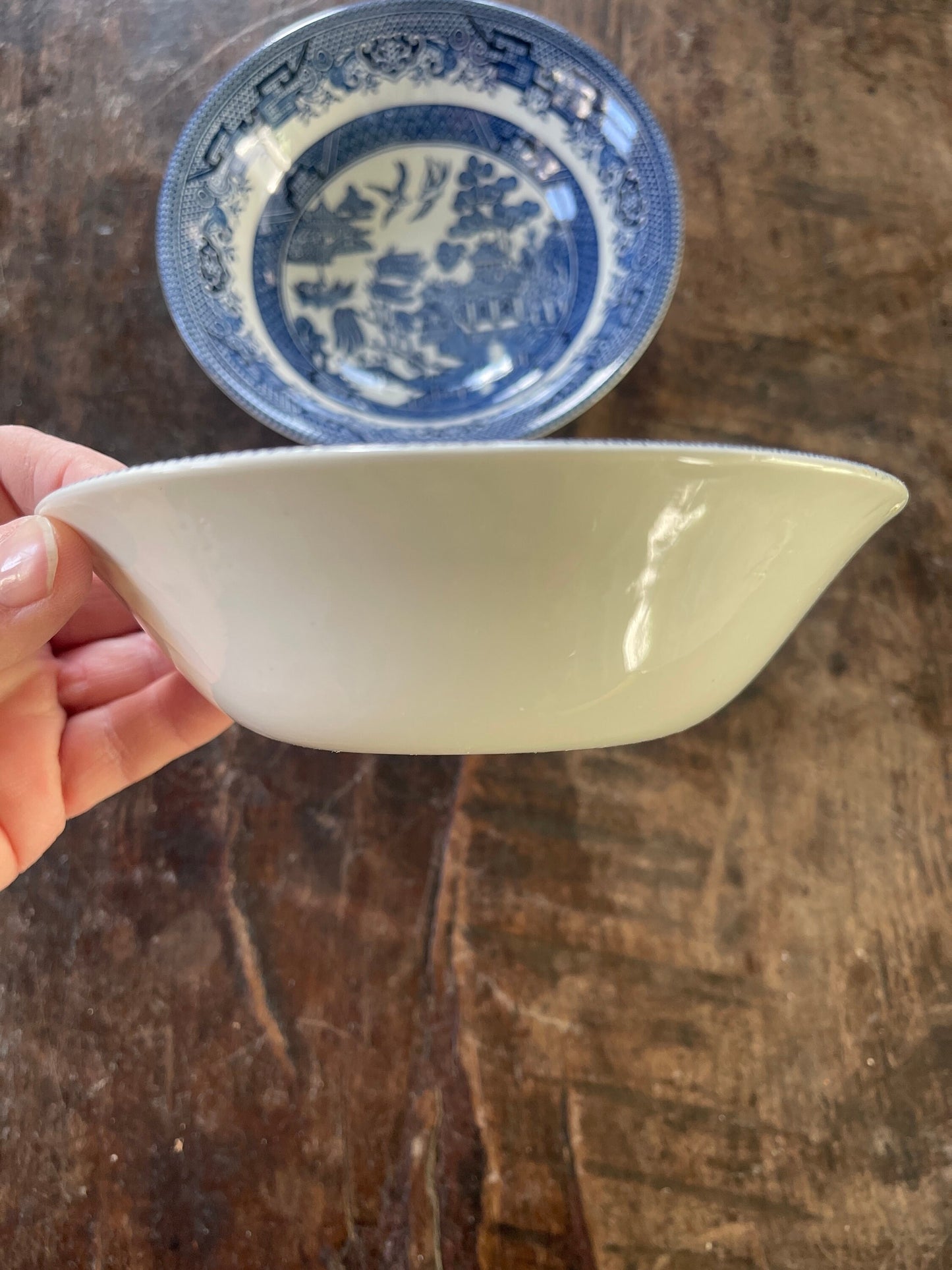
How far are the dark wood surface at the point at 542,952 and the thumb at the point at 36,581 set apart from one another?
160 mm

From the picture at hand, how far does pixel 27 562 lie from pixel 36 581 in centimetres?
1

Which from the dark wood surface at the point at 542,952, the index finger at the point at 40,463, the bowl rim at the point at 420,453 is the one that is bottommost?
the dark wood surface at the point at 542,952

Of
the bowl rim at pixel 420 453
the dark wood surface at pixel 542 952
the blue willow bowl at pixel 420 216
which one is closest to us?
the bowl rim at pixel 420 453

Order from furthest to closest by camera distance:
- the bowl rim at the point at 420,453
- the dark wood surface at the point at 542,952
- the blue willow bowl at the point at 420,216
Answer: the blue willow bowl at the point at 420,216
the dark wood surface at the point at 542,952
the bowl rim at the point at 420,453

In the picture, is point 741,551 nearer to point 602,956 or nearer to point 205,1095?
point 602,956

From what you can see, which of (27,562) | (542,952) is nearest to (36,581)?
(27,562)

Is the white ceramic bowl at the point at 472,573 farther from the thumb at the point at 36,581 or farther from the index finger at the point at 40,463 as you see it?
the index finger at the point at 40,463

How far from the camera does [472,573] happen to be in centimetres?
22

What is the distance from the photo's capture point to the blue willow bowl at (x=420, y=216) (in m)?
0.50

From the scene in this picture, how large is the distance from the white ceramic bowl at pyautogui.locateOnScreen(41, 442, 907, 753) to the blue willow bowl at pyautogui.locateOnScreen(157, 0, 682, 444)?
0.81ft

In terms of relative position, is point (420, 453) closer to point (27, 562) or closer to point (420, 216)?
point (27, 562)

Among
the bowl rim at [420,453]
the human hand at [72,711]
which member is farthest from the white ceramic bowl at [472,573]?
the human hand at [72,711]

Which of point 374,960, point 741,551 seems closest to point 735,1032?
point 374,960

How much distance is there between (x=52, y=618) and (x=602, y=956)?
311 millimetres
